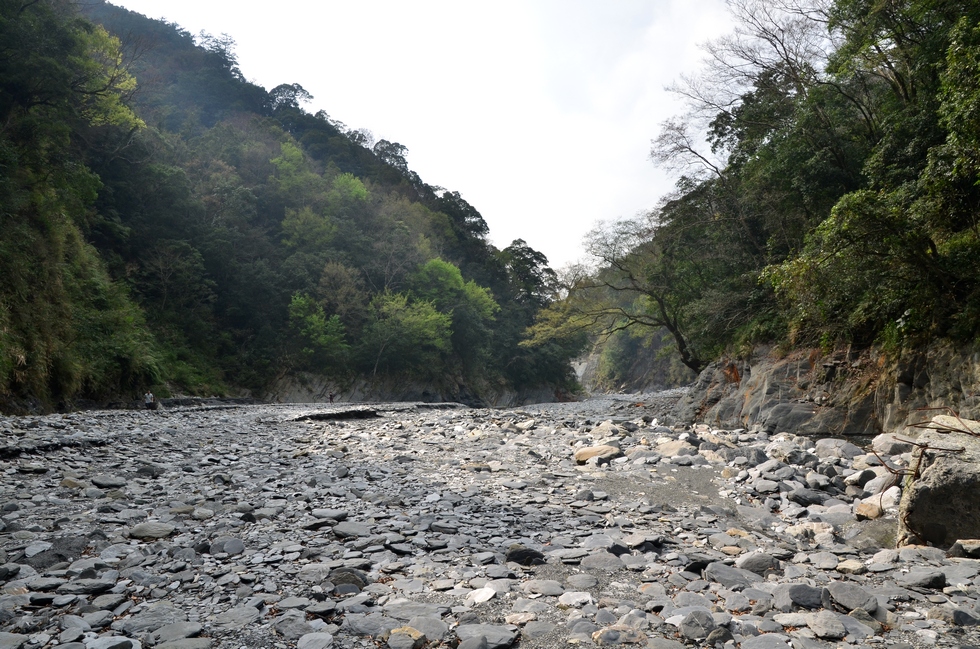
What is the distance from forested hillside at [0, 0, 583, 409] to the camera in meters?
18.0

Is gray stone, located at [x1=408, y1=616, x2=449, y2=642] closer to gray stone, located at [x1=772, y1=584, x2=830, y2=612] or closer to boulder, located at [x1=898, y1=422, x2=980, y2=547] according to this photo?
gray stone, located at [x1=772, y1=584, x2=830, y2=612]

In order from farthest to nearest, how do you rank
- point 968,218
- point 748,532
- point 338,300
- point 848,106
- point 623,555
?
1. point 338,300
2. point 848,106
3. point 968,218
4. point 748,532
5. point 623,555

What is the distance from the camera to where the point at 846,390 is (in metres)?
10.4

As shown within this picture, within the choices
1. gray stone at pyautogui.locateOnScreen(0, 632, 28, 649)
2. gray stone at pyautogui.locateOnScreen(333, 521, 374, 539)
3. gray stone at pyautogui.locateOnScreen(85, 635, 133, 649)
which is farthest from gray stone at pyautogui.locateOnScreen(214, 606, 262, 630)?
gray stone at pyautogui.locateOnScreen(333, 521, 374, 539)

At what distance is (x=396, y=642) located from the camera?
2594 millimetres

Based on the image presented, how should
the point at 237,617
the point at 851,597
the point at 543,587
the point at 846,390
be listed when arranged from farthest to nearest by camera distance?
the point at 846,390 → the point at 543,587 → the point at 851,597 → the point at 237,617

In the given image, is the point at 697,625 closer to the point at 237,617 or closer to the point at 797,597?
the point at 797,597

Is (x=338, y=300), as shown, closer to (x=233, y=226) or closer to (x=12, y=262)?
(x=233, y=226)

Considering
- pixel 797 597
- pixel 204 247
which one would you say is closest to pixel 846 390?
pixel 797 597

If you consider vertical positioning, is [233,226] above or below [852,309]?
above

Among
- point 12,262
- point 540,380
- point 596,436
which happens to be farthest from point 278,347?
point 596,436

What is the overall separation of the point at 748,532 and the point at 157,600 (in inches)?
178

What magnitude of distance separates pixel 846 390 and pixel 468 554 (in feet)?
31.7

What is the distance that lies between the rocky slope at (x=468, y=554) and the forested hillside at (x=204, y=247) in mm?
11618
